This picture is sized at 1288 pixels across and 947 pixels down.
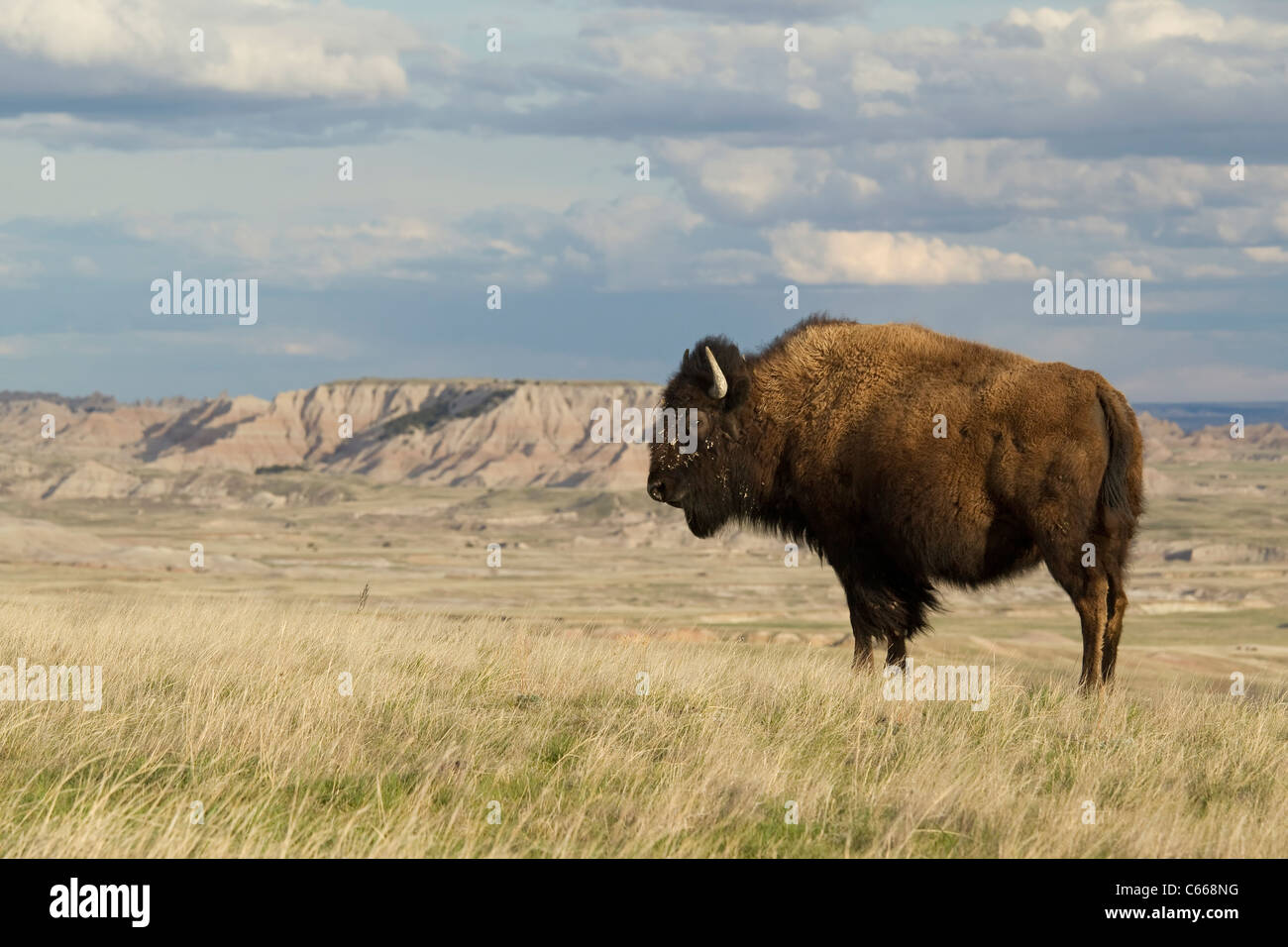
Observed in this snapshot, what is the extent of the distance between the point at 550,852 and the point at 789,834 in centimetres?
111

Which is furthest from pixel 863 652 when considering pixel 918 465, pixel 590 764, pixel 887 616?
pixel 590 764

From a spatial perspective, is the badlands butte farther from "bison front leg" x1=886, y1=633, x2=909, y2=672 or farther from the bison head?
"bison front leg" x1=886, y1=633, x2=909, y2=672

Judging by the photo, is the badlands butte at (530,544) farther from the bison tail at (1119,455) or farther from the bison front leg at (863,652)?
the bison tail at (1119,455)

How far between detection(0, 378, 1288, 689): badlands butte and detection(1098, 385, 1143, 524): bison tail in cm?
528

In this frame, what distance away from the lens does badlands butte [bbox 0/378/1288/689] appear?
5725 cm

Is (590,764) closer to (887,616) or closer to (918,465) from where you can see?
(918,465)

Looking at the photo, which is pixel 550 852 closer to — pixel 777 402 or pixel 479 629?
pixel 777 402

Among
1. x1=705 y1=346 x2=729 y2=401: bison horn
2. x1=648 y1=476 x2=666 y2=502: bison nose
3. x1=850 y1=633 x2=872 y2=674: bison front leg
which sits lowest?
x1=850 y1=633 x2=872 y2=674: bison front leg

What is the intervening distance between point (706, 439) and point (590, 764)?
5030 millimetres

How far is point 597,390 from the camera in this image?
191500 millimetres

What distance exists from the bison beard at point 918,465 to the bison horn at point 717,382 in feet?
0.06

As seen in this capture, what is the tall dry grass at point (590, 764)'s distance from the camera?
6078 millimetres

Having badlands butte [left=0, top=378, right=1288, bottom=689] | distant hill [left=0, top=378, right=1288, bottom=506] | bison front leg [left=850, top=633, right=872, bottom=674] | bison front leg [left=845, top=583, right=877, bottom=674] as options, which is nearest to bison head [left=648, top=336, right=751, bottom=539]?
bison front leg [left=845, top=583, right=877, bottom=674]
